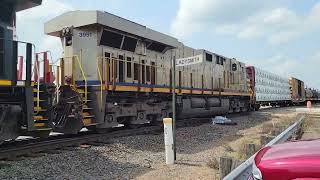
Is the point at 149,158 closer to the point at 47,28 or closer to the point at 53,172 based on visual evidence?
the point at 53,172

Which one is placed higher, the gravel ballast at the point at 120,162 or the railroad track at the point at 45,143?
the railroad track at the point at 45,143

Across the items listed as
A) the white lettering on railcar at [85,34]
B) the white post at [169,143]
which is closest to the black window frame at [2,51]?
the white post at [169,143]

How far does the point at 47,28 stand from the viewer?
1270 cm

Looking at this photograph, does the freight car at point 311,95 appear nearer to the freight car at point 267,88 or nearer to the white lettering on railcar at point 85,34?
the freight car at point 267,88

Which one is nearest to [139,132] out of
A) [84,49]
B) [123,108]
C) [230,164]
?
[123,108]

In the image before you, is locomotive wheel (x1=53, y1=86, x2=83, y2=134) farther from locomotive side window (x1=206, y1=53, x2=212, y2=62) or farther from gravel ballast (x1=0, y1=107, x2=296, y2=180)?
locomotive side window (x1=206, y1=53, x2=212, y2=62)

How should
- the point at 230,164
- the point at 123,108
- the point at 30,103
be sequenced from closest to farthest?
the point at 230,164
the point at 30,103
the point at 123,108

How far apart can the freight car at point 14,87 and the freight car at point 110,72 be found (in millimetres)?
1828

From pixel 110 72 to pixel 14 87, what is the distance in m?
4.25

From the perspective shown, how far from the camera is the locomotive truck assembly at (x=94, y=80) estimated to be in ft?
27.3

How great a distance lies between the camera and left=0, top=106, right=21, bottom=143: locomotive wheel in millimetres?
7895

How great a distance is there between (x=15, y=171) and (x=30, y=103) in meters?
2.01

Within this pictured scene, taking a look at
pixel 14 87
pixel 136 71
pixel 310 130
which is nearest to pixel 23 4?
pixel 14 87

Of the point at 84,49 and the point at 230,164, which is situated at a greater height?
the point at 84,49
